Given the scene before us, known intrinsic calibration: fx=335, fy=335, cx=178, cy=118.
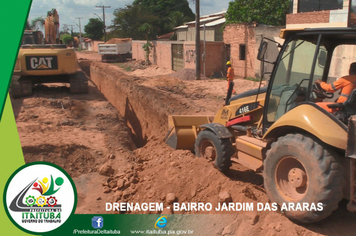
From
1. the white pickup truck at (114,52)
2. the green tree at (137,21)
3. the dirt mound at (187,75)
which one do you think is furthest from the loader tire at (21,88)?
the green tree at (137,21)

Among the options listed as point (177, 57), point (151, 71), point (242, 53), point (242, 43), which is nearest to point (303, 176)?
point (242, 43)

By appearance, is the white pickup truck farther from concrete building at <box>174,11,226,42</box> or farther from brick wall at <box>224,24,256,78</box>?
brick wall at <box>224,24,256,78</box>

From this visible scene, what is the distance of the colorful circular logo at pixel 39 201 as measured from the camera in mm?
4641

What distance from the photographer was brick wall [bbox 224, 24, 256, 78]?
63.7ft

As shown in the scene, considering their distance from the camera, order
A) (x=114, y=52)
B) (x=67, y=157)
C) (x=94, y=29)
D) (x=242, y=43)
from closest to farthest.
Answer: (x=67, y=157)
(x=242, y=43)
(x=114, y=52)
(x=94, y=29)

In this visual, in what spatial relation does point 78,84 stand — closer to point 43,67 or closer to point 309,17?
point 43,67

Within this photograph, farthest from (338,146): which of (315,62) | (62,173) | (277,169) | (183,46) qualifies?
(183,46)

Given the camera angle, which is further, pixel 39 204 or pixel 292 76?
pixel 39 204

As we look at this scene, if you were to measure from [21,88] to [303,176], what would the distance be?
11.4 metres

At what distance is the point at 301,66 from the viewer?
4.54m

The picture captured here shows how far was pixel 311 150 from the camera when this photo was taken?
12.4 feet

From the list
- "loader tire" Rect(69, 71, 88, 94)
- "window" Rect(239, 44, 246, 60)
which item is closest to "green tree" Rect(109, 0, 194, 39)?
"window" Rect(239, 44, 246, 60)

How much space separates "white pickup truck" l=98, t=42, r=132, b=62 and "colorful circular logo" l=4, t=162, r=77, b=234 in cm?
3088

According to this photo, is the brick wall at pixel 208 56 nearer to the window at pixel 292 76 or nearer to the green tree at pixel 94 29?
the window at pixel 292 76
